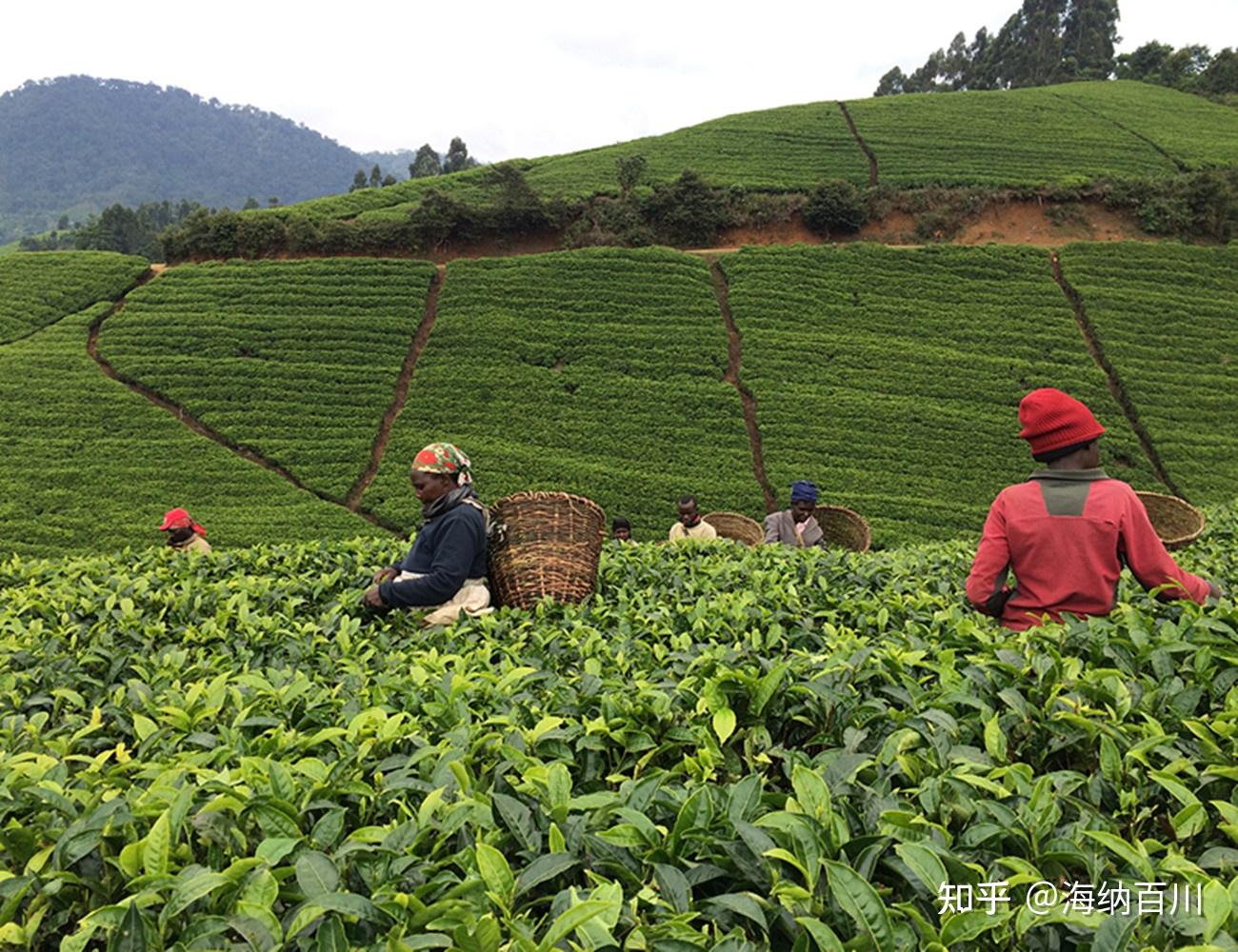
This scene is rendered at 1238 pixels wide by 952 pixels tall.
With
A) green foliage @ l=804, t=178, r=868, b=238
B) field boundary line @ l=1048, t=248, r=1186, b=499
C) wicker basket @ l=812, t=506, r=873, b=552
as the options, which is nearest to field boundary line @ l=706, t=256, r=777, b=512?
green foliage @ l=804, t=178, r=868, b=238

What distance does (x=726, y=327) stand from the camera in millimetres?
24250

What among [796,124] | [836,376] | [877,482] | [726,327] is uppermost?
[796,124]

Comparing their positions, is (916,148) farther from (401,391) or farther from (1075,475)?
(1075,475)

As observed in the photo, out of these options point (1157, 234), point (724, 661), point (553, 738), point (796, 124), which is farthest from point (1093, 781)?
point (796, 124)

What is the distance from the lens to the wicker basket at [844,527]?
9.99m

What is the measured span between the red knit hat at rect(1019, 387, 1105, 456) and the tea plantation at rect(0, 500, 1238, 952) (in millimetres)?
791

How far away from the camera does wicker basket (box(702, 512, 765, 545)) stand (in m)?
10.5

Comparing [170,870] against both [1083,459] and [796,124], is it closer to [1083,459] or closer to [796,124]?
[1083,459]

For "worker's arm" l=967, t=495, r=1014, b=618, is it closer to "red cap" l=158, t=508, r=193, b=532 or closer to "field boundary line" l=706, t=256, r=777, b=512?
"red cap" l=158, t=508, r=193, b=532

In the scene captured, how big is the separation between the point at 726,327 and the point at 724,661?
74.7 ft

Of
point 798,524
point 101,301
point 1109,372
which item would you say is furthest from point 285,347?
point 1109,372

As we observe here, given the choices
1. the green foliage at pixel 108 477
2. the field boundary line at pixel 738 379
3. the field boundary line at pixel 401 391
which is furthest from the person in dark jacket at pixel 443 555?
the field boundary line at pixel 401 391

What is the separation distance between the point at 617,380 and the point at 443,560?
59.5 ft

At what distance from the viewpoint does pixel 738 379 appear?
2209 cm
